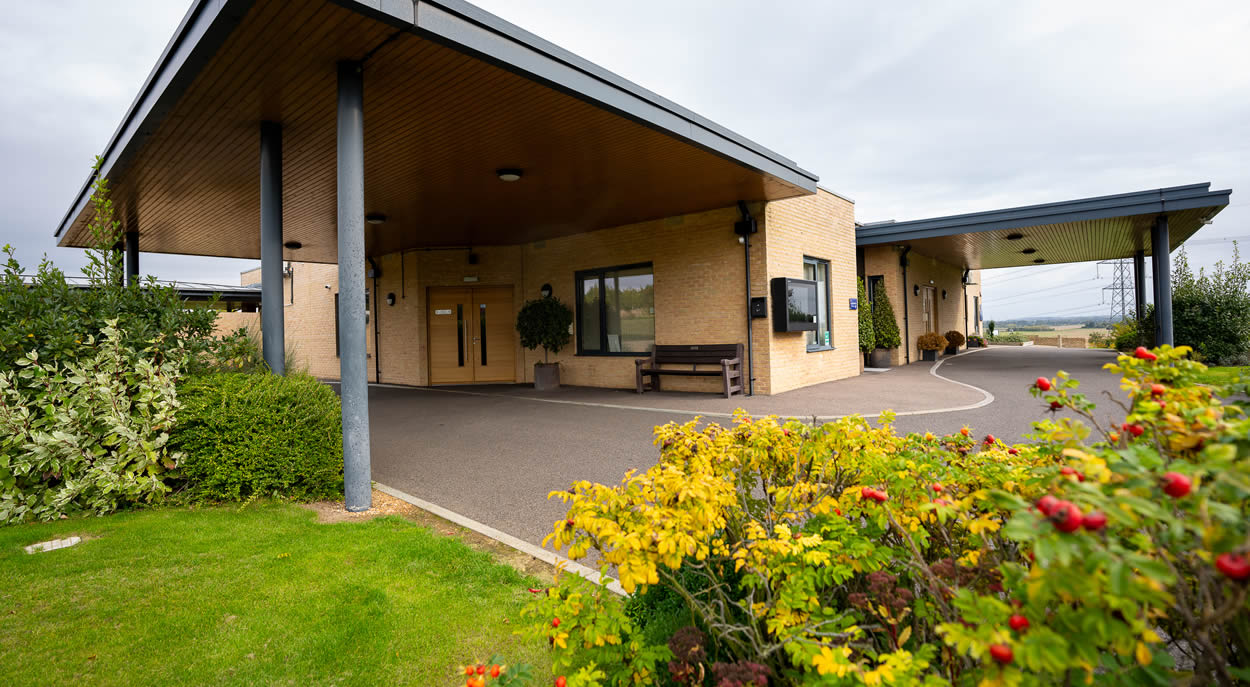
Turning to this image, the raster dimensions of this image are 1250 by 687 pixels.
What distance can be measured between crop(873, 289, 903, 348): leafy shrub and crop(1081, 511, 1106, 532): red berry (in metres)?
15.3

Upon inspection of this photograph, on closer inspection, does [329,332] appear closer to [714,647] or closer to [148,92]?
[148,92]

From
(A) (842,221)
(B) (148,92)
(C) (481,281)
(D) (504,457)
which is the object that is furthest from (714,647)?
(C) (481,281)

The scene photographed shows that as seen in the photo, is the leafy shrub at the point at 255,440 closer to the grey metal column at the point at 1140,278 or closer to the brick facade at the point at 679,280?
the brick facade at the point at 679,280

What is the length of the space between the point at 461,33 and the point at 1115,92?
733 inches

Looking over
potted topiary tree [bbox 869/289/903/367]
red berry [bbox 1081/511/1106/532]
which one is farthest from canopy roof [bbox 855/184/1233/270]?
red berry [bbox 1081/511/1106/532]

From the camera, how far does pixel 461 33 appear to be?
15.2 feet

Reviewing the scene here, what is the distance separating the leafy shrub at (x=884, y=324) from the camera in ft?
49.2

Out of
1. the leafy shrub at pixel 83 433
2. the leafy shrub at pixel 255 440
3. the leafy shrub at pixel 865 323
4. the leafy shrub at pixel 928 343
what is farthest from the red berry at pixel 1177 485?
the leafy shrub at pixel 928 343

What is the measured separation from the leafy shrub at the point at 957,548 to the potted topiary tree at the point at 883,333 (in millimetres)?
13768

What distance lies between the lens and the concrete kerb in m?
3.03

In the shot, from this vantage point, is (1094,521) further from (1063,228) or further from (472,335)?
(1063,228)

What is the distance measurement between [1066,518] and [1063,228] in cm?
1688

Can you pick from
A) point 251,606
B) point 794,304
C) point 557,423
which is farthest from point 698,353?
point 251,606

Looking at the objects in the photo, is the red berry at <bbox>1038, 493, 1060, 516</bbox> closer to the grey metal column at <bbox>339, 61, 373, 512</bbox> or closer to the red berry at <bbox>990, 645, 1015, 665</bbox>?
the red berry at <bbox>990, 645, 1015, 665</bbox>
